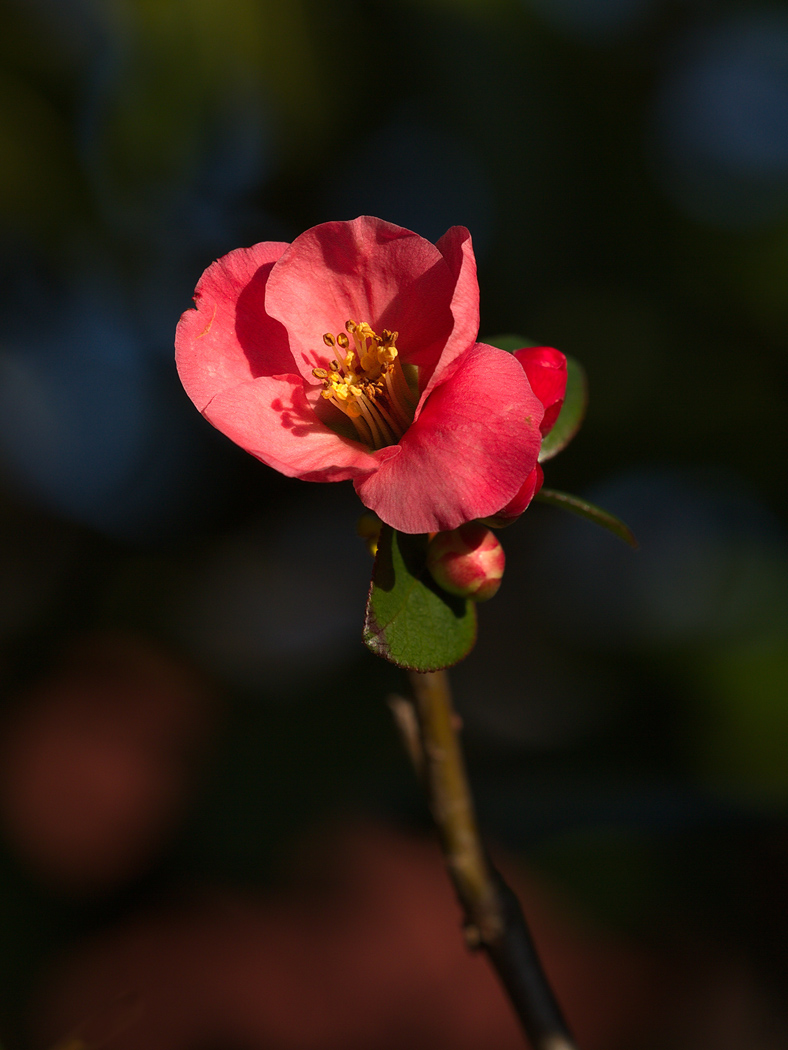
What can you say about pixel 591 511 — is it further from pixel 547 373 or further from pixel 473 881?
pixel 473 881

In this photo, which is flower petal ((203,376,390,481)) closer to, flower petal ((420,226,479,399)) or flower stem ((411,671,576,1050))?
flower petal ((420,226,479,399))

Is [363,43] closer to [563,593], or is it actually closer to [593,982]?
[563,593]

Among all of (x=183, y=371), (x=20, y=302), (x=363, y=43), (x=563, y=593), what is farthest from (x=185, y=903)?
(x=363, y=43)

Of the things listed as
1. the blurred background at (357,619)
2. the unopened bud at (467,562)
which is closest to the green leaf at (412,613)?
the unopened bud at (467,562)

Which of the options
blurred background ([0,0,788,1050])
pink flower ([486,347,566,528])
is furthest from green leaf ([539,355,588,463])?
blurred background ([0,0,788,1050])

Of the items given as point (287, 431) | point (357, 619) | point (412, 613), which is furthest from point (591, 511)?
point (357, 619)

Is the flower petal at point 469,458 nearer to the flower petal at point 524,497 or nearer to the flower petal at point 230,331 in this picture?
the flower petal at point 524,497
